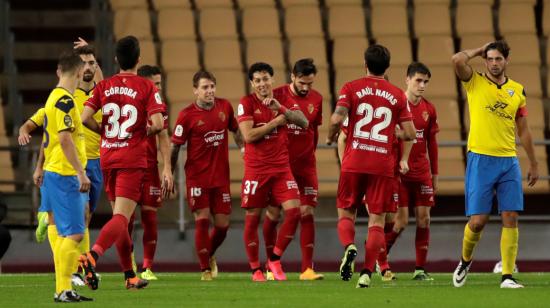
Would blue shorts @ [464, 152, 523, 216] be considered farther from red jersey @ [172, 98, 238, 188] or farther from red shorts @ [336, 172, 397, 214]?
red jersey @ [172, 98, 238, 188]

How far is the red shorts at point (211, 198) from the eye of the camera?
569 inches

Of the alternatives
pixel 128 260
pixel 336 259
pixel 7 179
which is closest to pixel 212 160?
pixel 128 260

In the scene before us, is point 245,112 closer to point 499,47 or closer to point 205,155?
point 205,155

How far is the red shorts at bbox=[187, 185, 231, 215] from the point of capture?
47.4 ft

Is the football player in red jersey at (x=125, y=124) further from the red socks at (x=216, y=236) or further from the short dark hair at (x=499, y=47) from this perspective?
the short dark hair at (x=499, y=47)

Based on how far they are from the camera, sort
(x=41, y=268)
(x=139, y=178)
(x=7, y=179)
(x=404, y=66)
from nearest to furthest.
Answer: (x=139, y=178) → (x=41, y=268) → (x=7, y=179) → (x=404, y=66)

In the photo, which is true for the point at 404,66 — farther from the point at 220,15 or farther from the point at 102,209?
the point at 102,209

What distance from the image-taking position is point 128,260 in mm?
12430

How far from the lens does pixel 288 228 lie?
13969 mm

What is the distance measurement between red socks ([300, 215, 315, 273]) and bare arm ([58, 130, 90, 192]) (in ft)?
13.4

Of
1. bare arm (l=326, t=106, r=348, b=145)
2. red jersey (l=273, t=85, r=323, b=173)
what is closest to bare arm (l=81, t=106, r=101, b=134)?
bare arm (l=326, t=106, r=348, b=145)

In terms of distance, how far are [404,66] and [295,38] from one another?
1.73 meters

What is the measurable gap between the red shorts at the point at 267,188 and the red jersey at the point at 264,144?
Result: 0.06m

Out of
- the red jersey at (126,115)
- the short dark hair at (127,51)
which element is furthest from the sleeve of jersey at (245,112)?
the short dark hair at (127,51)
